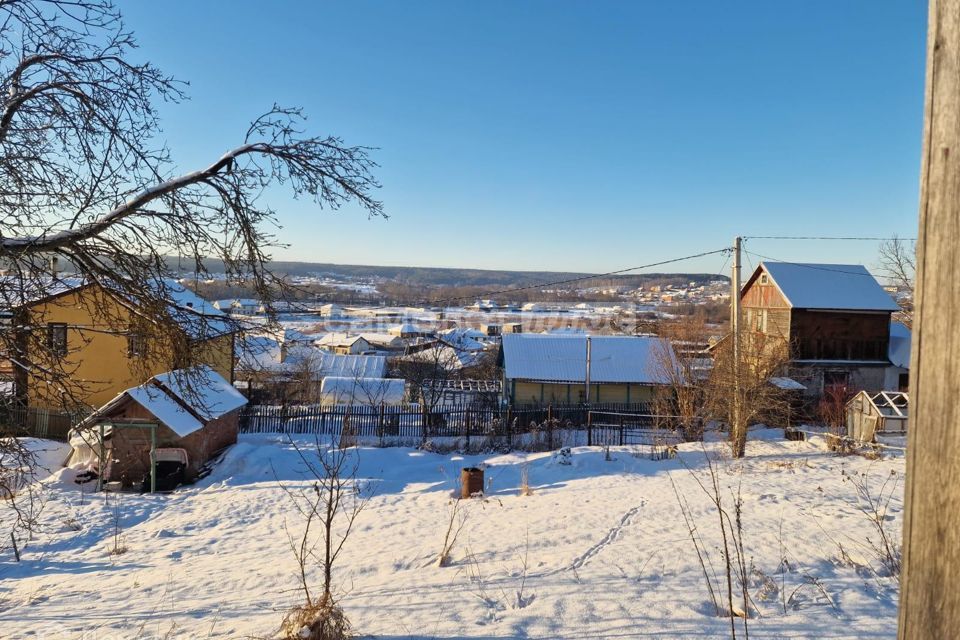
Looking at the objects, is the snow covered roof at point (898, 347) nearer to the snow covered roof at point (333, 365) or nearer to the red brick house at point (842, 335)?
the red brick house at point (842, 335)

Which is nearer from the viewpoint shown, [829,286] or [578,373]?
[829,286]

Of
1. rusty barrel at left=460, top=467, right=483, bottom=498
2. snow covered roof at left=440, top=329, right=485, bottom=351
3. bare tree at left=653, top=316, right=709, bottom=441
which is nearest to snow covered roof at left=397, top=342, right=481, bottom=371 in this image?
snow covered roof at left=440, top=329, right=485, bottom=351

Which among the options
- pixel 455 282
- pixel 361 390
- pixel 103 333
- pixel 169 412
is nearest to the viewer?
pixel 103 333

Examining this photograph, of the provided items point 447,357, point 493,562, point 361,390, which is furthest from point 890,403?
point 447,357

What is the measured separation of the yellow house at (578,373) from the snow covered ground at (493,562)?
48.7ft

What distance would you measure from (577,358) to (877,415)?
16351 millimetres

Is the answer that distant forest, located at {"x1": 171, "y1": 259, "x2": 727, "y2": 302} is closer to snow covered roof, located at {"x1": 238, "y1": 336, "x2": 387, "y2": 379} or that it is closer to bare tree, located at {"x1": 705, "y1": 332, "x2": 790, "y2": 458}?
snow covered roof, located at {"x1": 238, "y1": 336, "x2": 387, "y2": 379}

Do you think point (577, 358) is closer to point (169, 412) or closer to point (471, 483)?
point (471, 483)

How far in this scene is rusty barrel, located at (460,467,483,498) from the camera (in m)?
12.0

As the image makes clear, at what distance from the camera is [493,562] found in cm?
707

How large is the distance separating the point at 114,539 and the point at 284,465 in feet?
19.6

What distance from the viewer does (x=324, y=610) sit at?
4.50m

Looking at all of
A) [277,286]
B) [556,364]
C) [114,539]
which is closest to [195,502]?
[114,539]

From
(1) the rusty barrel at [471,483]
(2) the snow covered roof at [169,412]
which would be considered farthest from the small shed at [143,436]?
(1) the rusty barrel at [471,483]
